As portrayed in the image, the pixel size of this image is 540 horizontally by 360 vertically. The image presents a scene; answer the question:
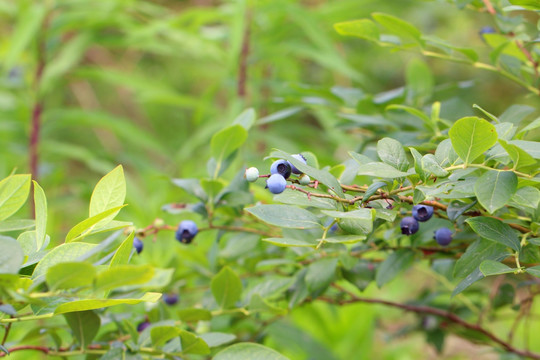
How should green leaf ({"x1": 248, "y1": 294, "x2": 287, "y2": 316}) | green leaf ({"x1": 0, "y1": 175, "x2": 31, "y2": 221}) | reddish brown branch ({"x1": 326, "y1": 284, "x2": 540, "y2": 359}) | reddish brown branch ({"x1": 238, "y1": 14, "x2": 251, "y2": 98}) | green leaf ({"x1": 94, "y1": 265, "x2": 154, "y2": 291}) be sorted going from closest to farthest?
green leaf ({"x1": 94, "y1": 265, "x2": 154, "y2": 291})
green leaf ({"x1": 0, "y1": 175, "x2": 31, "y2": 221})
green leaf ({"x1": 248, "y1": 294, "x2": 287, "y2": 316})
reddish brown branch ({"x1": 326, "y1": 284, "x2": 540, "y2": 359})
reddish brown branch ({"x1": 238, "y1": 14, "x2": 251, "y2": 98})

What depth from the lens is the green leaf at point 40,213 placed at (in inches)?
15.9

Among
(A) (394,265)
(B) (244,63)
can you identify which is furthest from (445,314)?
(B) (244,63)

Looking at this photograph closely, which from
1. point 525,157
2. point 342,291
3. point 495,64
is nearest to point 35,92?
point 342,291

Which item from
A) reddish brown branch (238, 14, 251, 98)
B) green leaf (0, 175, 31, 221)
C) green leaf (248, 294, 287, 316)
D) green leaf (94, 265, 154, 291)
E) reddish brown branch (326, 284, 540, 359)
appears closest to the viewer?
green leaf (94, 265, 154, 291)

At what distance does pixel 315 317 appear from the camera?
4.04 ft

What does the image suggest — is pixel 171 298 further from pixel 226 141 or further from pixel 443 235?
pixel 443 235

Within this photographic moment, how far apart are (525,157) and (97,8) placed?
125 cm

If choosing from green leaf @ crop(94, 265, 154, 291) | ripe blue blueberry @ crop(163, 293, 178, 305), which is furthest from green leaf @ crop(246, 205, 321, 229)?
ripe blue blueberry @ crop(163, 293, 178, 305)

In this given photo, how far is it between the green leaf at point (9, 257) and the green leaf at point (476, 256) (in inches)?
13.2

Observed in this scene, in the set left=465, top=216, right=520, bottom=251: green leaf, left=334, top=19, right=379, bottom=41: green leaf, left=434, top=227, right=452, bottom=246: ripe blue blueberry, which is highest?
left=334, top=19, right=379, bottom=41: green leaf

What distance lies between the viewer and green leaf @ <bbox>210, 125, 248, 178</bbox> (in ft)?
1.72

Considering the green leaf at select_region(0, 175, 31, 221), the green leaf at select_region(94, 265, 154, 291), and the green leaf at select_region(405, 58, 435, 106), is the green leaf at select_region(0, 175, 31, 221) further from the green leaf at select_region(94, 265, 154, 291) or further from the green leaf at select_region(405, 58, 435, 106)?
the green leaf at select_region(405, 58, 435, 106)

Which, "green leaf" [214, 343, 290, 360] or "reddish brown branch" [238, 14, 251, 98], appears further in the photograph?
"reddish brown branch" [238, 14, 251, 98]

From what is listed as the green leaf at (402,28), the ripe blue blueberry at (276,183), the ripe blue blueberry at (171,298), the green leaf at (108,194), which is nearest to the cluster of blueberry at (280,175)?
the ripe blue blueberry at (276,183)
